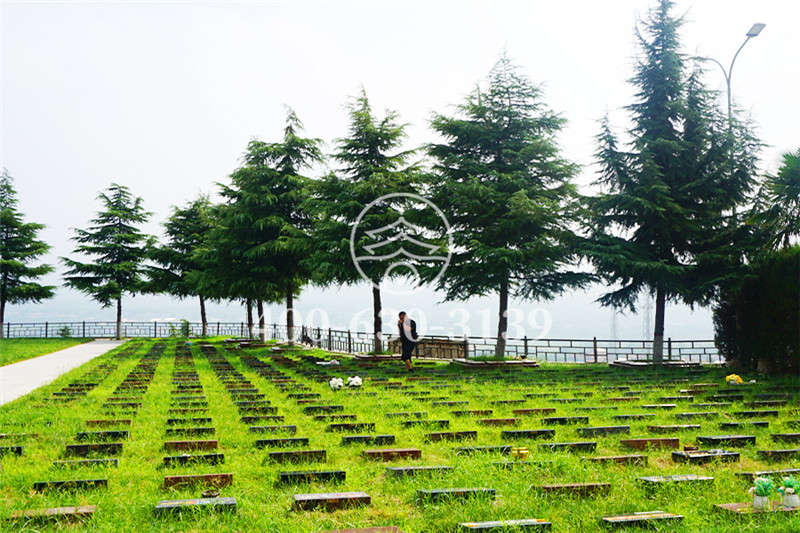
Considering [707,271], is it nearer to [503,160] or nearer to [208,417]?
[503,160]

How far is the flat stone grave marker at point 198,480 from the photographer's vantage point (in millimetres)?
4613

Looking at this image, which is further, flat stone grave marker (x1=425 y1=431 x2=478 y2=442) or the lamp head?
the lamp head

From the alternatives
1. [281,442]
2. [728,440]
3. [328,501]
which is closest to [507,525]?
[328,501]

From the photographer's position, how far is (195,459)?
543cm

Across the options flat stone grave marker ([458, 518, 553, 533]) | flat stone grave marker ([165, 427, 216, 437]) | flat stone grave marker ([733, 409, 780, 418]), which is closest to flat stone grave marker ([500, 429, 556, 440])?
flat stone grave marker ([458, 518, 553, 533])

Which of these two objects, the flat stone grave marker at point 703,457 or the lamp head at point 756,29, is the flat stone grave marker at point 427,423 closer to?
the flat stone grave marker at point 703,457

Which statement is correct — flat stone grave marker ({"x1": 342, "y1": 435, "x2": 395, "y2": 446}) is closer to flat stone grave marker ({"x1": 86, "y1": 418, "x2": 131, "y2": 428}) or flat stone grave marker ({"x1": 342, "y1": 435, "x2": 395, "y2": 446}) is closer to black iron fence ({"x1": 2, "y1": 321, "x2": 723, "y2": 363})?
flat stone grave marker ({"x1": 86, "y1": 418, "x2": 131, "y2": 428})

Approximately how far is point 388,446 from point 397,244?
12882 millimetres

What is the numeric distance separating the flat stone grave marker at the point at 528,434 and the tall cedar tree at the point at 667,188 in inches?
443

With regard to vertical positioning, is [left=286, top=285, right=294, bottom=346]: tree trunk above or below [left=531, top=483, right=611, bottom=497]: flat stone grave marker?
above

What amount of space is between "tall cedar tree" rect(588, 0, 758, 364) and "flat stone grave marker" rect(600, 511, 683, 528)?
44.7ft

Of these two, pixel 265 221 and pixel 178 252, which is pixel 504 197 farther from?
pixel 178 252

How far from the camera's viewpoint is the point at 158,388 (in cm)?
1084

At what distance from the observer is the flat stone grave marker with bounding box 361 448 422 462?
18.4ft
